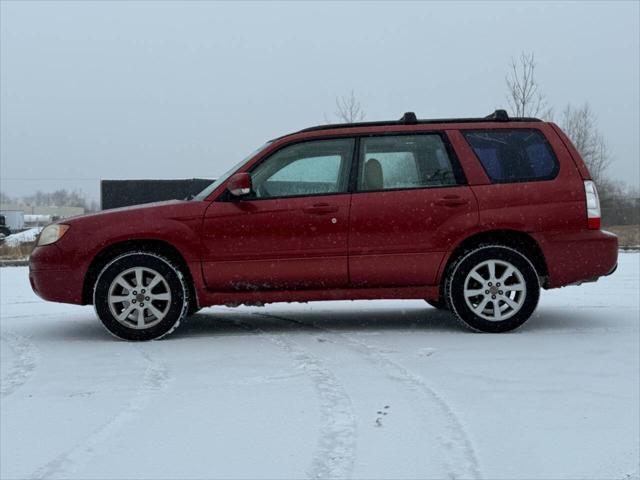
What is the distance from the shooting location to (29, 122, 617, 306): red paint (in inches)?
249

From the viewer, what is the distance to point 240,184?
6254mm

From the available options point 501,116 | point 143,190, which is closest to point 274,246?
point 501,116

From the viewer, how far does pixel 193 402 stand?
4250 mm

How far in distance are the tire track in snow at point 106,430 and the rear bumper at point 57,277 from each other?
1430 millimetres

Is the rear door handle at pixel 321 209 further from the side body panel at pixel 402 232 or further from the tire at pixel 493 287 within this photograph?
the tire at pixel 493 287

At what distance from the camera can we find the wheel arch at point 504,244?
6.48 m

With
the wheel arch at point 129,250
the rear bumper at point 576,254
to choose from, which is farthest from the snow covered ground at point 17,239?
the rear bumper at point 576,254

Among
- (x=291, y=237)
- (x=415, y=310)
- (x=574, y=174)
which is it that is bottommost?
(x=415, y=310)

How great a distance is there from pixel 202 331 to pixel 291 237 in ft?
4.20

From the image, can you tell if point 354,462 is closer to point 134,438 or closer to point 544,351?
point 134,438

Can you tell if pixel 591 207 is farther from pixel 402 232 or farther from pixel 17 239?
pixel 17 239

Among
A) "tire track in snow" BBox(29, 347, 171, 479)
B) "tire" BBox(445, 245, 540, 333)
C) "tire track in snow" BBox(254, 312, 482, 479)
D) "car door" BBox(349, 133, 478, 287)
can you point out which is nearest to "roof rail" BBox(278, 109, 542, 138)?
"car door" BBox(349, 133, 478, 287)

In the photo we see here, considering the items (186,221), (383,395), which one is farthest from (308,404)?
(186,221)

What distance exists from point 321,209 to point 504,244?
151 cm
